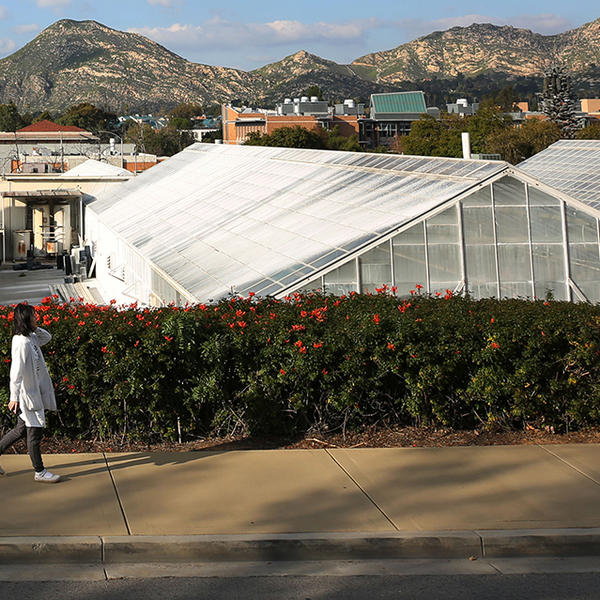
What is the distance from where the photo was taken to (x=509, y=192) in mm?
17250

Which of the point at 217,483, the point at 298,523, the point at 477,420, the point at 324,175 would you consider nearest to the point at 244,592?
Answer: the point at 298,523

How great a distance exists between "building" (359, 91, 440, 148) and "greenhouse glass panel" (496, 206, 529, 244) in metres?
136

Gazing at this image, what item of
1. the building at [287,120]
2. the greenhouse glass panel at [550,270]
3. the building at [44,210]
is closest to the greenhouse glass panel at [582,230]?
the greenhouse glass panel at [550,270]

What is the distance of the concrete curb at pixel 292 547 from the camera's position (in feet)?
23.5

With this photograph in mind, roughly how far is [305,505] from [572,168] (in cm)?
3514

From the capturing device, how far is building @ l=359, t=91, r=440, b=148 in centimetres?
15475

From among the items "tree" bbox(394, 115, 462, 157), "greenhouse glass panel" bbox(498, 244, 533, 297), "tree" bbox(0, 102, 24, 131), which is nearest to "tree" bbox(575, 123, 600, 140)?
"tree" bbox(394, 115, 462, 157)

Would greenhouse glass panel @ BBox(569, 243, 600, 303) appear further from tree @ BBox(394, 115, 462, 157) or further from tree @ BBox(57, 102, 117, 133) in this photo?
tree @ BBox(57, 102, 117, 133)

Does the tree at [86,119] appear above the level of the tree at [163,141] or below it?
above

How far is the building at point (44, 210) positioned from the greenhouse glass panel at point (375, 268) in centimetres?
4380

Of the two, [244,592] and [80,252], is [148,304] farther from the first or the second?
[80,252]

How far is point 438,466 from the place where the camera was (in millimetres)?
9273

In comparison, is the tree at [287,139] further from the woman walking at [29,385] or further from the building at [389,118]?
the woman walking at [29,385]

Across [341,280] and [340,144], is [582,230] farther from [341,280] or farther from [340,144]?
[340,144]
